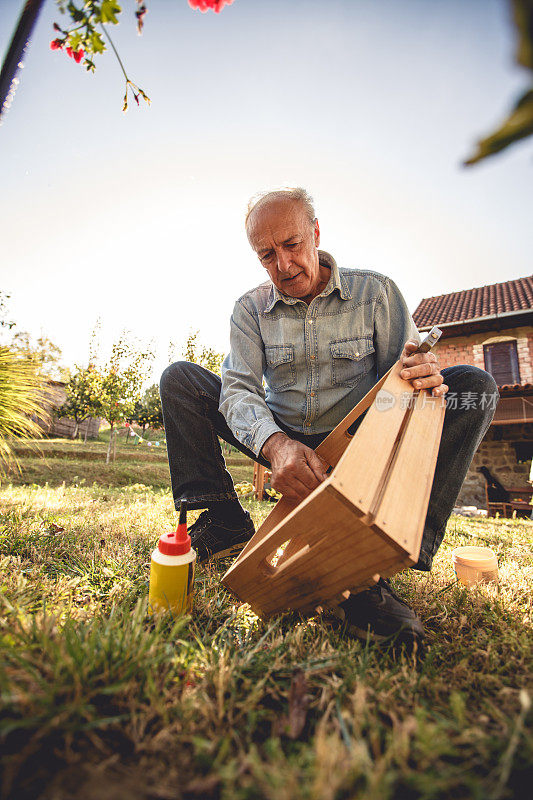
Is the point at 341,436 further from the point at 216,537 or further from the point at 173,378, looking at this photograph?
the point at 173,378

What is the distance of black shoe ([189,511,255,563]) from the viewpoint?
189 cm

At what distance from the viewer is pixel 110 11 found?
3.39 feet

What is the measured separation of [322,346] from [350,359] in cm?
18

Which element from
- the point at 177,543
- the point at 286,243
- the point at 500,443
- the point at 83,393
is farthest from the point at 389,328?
the point at 83,393

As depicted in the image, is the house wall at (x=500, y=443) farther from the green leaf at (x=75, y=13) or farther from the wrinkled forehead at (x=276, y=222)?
the green leaf at (x=75, y=13)

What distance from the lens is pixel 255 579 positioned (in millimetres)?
1248

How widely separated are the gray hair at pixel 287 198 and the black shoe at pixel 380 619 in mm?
1936

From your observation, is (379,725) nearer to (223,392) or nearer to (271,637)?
(271,637)

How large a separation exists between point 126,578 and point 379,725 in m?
1.12

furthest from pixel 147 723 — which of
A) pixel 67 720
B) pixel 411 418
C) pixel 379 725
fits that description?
pixel 411 418

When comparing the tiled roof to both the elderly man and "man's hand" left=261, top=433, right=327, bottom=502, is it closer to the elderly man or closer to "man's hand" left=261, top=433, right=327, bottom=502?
the elderly man

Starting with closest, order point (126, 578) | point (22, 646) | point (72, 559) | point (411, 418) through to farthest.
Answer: point (22, 646), point (411, 418), point (126, 578), point (72, 559)

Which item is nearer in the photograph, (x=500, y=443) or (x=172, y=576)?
(x=172, y=576)

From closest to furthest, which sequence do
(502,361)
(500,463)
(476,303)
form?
(500,463), (502,361), (476,303)
